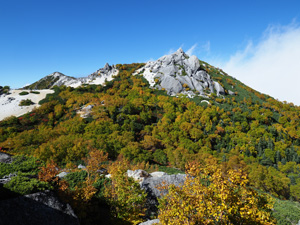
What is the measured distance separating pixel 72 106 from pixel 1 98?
43.1 meters

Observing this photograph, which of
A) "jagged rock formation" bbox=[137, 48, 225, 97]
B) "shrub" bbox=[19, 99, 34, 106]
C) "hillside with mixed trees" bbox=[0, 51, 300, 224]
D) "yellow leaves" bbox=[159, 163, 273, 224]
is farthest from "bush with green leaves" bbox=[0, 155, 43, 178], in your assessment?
"jagged rock formation" bbox=[137, 48, 225, 97]

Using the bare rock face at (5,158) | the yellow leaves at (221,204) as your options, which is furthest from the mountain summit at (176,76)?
the yellow leaves at (221,204)

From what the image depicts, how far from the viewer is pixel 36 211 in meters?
10.4

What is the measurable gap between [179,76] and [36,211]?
107781 millimetres

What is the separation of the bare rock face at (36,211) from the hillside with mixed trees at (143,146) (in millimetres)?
1198

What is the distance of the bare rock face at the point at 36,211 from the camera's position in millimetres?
9359

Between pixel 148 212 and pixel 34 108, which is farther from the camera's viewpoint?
pixel 34 108

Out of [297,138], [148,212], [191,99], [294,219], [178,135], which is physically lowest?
[148,212]

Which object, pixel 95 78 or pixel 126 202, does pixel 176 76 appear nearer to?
pixel 95 78

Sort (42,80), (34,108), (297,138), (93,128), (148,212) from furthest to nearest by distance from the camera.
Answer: (42,80) → (34,108) → (297,138) → (93,128) → (148,212)

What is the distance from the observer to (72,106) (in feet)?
265

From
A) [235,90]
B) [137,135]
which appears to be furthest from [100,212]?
[235,90]

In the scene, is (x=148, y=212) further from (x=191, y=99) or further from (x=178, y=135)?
(x=191, y=99)

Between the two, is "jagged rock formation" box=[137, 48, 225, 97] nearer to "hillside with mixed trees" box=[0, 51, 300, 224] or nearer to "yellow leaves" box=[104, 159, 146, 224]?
"hillside with mixed trees" box=[0, 51, 300, 224]
